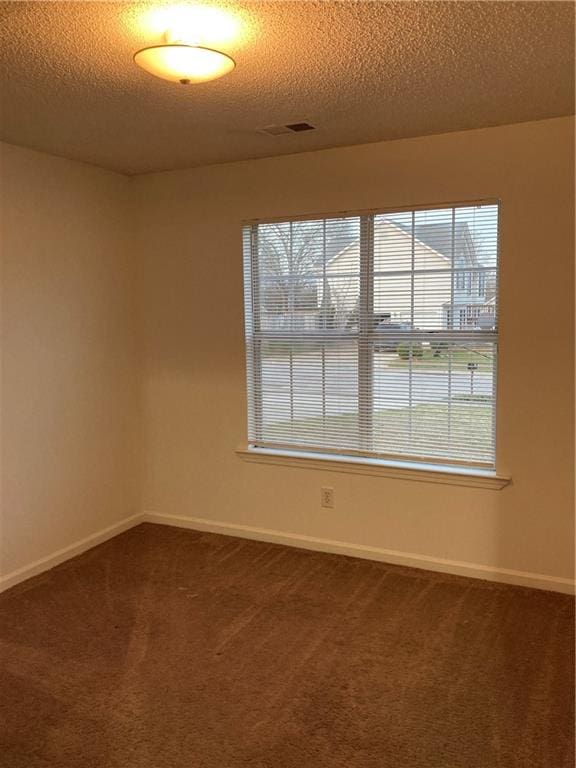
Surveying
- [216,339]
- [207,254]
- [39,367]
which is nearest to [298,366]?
[216,339]

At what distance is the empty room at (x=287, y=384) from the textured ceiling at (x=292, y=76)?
2cm

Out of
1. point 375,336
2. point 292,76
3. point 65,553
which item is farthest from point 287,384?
point 292,76

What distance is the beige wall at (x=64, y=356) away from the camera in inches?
141

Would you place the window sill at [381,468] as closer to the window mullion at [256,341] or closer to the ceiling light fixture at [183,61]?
the window mullion at [256,341]

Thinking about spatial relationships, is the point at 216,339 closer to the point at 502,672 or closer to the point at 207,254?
the point at 207,254

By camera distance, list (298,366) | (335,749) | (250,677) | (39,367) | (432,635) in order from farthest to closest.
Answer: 1. (298,366)
2. (39,367)
3. (432,635)
4. (250,677)
5. (335,749)

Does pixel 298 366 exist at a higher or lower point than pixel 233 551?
higher

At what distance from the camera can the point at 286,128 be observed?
10.7 feet

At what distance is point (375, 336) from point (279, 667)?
1848 mm

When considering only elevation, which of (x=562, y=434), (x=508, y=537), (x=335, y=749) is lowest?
(x=335, y=749)

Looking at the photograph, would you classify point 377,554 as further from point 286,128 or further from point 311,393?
point 286,128

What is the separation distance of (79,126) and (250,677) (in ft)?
8.59

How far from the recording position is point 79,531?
13.4 feet

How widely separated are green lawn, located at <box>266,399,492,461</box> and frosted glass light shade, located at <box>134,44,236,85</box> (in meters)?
2.10
